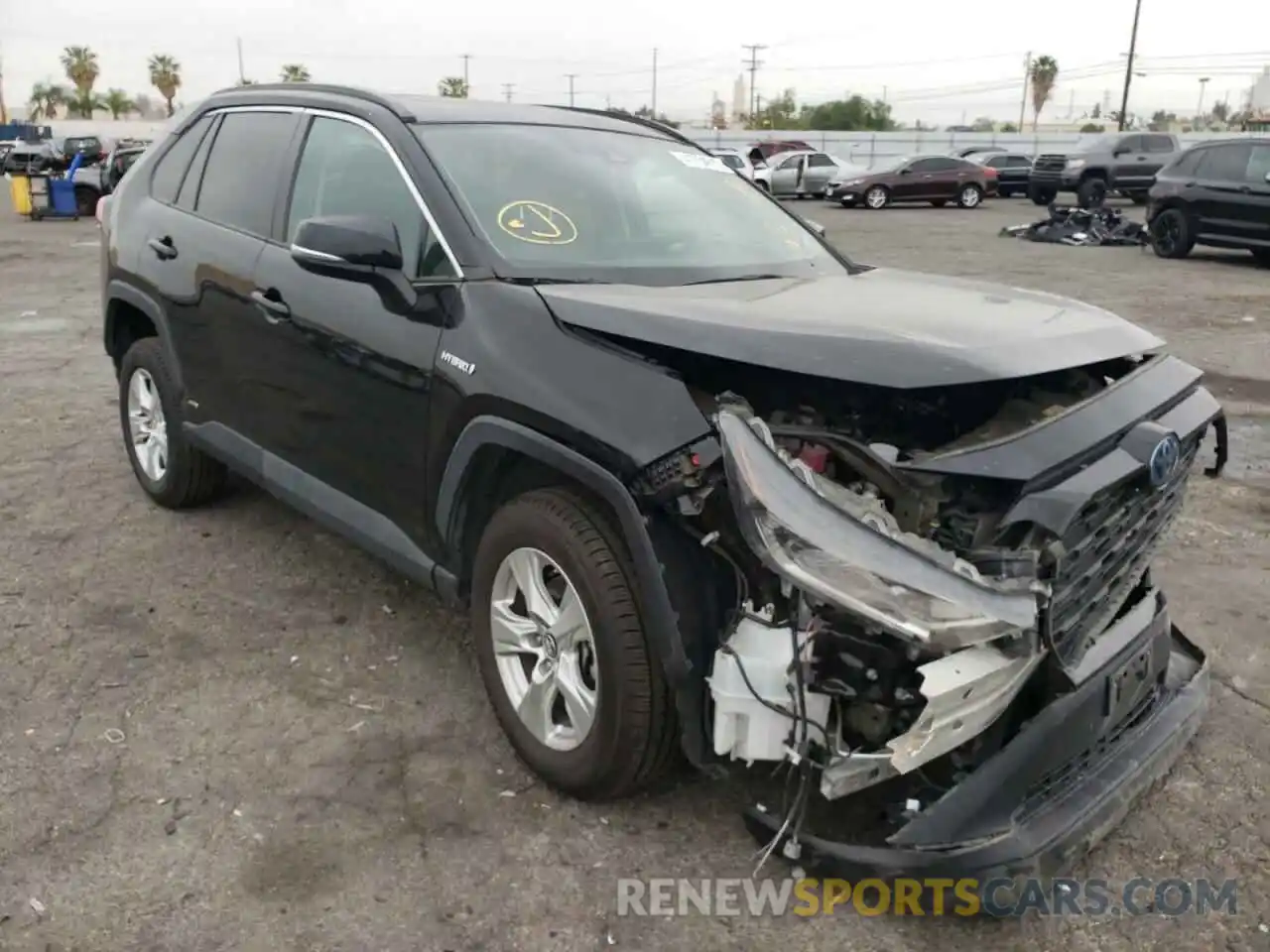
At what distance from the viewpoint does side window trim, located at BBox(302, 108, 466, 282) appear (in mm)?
3176

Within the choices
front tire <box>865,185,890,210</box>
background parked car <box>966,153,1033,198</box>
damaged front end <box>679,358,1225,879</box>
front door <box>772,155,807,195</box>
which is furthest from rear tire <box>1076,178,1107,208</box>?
damaged front end <box>679,358,1225,879</box>

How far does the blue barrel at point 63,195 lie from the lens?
23.2 meters

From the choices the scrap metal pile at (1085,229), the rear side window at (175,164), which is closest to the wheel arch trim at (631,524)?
the rear side window at (175,164)

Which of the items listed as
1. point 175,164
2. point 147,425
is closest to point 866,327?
point 175,164

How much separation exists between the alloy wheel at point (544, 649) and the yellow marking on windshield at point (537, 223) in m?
1.01

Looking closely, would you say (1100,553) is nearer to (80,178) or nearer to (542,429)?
(542,429)

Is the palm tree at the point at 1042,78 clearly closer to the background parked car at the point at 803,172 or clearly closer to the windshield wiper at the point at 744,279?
the background parked car at the point at 803,172

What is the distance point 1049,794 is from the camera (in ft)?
8.27

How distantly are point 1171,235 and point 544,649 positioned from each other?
16.2 metres

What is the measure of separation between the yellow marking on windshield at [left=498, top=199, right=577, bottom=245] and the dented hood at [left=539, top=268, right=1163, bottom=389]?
343mm

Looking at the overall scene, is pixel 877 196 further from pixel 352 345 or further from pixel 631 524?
pixel 631 524

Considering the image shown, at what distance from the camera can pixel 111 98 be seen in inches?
3765

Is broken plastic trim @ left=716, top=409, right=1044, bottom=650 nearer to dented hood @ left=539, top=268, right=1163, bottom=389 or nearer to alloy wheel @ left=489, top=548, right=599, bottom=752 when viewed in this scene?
dented hood @ left=539, top=268, right=1163, bottom=389

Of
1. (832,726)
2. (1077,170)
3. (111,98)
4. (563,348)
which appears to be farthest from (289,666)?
(111,98)
